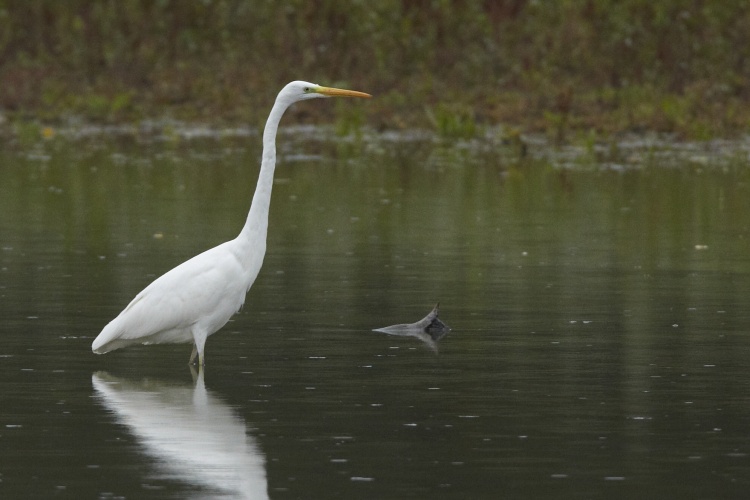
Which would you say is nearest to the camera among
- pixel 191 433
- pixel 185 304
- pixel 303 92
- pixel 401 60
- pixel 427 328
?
pixel 191 433

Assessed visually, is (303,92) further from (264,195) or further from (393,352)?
(393,352)

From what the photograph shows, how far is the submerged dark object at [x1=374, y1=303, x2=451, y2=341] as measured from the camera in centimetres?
1137

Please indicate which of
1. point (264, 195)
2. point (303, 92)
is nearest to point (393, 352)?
point (264, 195)

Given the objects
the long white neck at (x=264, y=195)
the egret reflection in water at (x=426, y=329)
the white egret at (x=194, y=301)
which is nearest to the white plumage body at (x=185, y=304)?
the white egret at (x=194, y=301)

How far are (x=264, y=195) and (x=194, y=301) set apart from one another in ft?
3.29

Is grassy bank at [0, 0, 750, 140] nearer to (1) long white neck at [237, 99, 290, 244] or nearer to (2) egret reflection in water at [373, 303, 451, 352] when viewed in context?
(2) egret reflection in water at [373, 303, 451, 352]

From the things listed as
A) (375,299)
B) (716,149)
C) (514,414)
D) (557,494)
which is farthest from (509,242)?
(716,149)

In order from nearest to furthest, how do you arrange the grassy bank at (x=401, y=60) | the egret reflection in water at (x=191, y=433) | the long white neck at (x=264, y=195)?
the egret reflection in water at (x=191, y=433), the long white neck at (x=264, y=195), the grassy bank at (x=401, y=60)

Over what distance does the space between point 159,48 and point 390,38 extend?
18.4 feet

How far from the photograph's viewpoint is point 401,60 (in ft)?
124

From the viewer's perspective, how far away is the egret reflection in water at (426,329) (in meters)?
11.4

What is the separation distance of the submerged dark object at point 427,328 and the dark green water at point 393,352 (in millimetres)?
117

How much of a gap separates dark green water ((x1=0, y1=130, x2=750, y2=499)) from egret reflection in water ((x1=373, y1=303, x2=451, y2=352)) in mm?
108

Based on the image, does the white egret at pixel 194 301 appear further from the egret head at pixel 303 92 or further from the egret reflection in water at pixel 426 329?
the egret reflection in water at pixel 426 329
